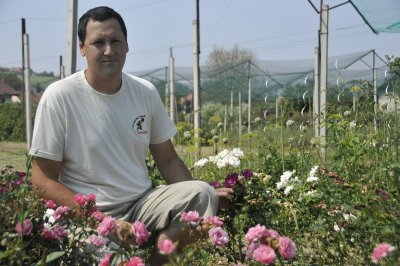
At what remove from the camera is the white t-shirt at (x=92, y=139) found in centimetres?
221

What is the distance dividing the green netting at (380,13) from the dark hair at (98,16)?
4296 millimetres

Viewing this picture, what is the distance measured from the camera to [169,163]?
2598 mm

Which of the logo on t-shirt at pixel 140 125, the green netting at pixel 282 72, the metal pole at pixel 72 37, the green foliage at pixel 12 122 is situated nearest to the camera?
the logo on t-shirt at pixel 140 125

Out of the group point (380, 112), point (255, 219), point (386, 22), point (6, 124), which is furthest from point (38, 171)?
point (6, 124)

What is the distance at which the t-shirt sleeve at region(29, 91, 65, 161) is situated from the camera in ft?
7.13

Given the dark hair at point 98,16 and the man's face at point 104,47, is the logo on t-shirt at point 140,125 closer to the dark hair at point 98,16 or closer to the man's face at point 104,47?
the man's face at point 104,47

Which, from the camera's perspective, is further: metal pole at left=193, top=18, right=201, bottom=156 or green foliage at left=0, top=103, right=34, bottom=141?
green foliage at left=0, top=103, right=34, bottom=141

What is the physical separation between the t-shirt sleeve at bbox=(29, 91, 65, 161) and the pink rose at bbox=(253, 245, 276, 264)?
3.42ft

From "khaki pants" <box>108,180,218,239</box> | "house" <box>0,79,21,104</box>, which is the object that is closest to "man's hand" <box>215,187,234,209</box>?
"khaki pants" <box>108,180,218,239</box>

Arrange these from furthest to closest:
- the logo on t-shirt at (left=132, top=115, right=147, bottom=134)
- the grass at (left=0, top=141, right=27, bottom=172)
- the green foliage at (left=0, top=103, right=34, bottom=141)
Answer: the green foliage at (left=0, top=103, right=34, bottom=141)
the grass at (left=0, top=141, right=27, bottom=172)
the logo on t-shirt at (left=132, top=115, right=147, bottom=134)

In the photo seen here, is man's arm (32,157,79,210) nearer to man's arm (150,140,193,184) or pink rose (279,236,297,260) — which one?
man's arm (150,140,193,184)

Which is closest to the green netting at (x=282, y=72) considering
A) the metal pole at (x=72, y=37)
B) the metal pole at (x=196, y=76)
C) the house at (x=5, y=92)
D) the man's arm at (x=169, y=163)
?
the house at (x=5, y=92)

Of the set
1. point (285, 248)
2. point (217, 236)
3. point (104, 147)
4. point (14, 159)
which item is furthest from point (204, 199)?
point (14, 159)

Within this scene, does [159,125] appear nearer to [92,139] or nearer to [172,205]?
[92,139]
